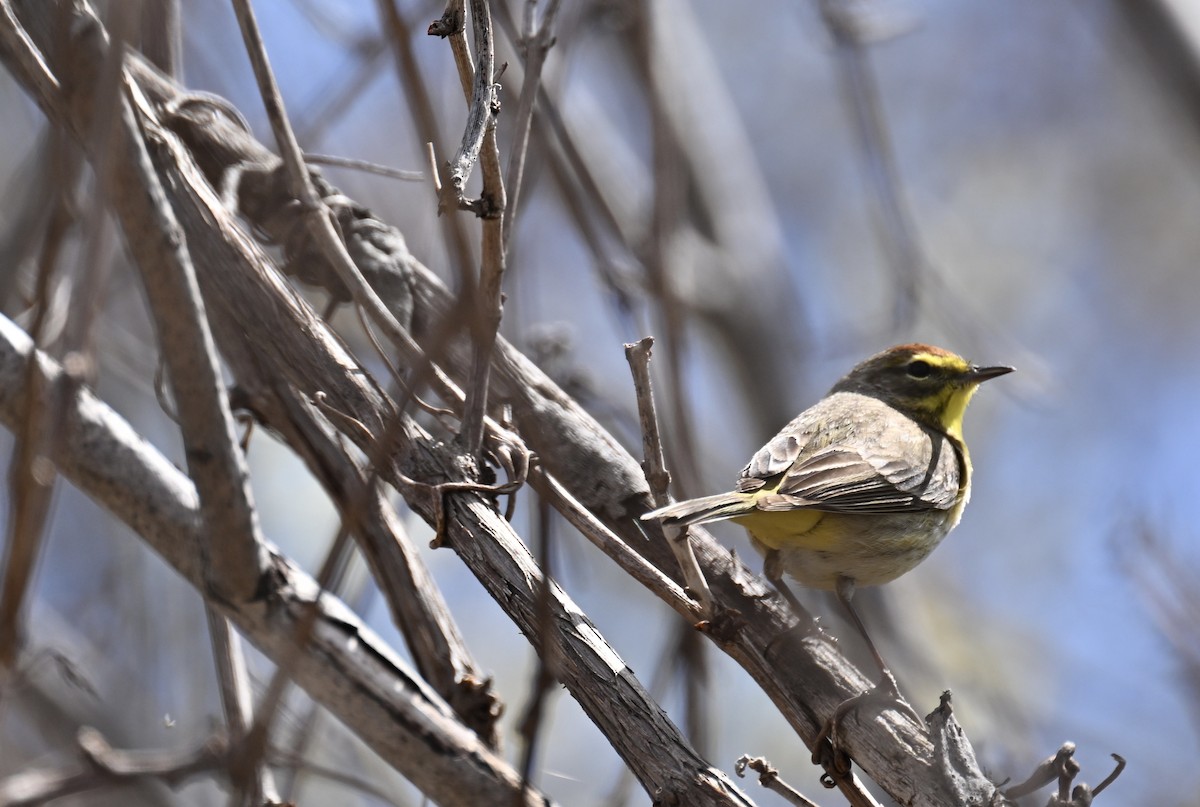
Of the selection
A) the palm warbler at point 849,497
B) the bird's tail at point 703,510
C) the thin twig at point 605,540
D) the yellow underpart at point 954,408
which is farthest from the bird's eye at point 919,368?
the thin twig at point 605,540

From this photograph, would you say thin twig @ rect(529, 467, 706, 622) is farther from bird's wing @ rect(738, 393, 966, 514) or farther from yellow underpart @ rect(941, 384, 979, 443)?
yellow underpart @ rect(941, 384, 979, 443)

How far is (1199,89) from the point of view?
588cm

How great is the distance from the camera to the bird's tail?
2588 mm

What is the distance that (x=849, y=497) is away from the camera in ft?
13.1

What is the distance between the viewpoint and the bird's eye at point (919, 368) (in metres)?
5.21

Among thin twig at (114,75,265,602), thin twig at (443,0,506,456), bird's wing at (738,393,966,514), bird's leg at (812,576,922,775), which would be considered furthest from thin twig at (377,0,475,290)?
bird's wing at (738,393,966,514)

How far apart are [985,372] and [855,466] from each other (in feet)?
3.65

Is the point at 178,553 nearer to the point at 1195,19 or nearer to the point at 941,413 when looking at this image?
the point at 941,413

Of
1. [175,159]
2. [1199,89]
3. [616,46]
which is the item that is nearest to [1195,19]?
[1199,89]

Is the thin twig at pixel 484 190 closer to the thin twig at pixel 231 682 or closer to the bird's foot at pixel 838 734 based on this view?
the thin twig at pixel 231 682

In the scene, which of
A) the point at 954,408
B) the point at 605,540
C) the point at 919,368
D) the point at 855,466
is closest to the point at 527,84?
the point at 605,540

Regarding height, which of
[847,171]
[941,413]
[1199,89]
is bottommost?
[941,413]

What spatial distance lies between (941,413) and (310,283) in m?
3.18

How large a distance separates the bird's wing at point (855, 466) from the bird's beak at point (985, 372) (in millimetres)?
316
